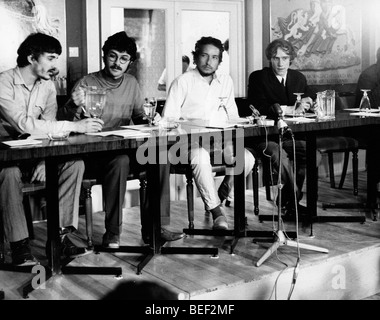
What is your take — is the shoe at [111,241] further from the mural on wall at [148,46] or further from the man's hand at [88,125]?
the mural on wall at [148,46]

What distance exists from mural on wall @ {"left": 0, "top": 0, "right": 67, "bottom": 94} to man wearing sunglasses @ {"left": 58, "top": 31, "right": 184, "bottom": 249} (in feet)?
1.98

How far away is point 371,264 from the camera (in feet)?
11.6

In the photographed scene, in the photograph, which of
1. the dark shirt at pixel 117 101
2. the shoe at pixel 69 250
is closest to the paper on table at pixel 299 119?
the dark shirt at pixel 117 101

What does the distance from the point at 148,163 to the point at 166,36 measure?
204cm

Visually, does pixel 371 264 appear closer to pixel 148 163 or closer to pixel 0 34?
pixel 148 163

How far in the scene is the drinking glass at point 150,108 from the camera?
3457 mm

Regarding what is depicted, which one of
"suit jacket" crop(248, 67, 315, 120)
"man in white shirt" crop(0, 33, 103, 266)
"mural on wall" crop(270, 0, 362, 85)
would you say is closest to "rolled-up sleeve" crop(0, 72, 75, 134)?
"man in white shirt" crop(0, 33, 103, 266)

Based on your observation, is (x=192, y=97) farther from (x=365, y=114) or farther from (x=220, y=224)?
(x=365, y=114)

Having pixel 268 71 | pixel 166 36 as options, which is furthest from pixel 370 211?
pixel 166 36

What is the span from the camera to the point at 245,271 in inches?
124

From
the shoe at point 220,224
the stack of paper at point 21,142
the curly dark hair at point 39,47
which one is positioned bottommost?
the shoe at point 220,224

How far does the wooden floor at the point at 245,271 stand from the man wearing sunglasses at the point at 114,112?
0.23 m
